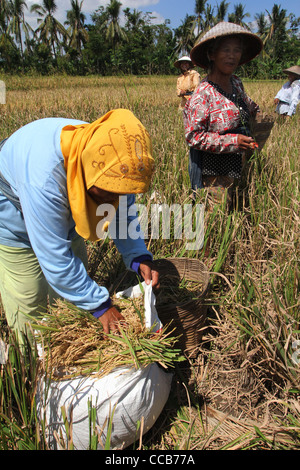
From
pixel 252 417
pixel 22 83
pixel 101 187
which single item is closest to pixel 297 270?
pixel 252 417

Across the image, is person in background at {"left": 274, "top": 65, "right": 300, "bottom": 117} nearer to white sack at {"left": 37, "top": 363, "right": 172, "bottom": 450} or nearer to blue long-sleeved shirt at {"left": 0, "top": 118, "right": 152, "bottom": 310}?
blue long-sleeved shirt at {"left": 0, "top": 118, "right": 152, "bottom": 310}

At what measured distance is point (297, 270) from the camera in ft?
4.71

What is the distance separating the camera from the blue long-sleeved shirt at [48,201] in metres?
1.06

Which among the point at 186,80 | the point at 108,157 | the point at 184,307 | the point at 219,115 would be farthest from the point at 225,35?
the point at 186,80

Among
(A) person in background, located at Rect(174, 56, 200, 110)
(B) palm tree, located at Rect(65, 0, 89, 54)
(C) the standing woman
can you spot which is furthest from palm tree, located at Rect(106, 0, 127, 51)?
(C) the standing woman

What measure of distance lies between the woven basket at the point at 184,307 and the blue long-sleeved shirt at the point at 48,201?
0.40 m

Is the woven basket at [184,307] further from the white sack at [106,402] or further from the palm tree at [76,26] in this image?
the palm tree at [76,26]

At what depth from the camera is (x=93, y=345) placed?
4.28 feet

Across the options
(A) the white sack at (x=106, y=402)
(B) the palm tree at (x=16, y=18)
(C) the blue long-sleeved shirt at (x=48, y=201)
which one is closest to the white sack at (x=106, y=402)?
(A) the white sack at (x=106, y=402)

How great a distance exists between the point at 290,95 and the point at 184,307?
5.34m

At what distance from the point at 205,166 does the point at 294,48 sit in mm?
35528

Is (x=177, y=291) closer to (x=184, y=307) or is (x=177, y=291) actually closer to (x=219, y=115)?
(x=184, y=307)

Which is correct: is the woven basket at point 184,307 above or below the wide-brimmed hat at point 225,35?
below
